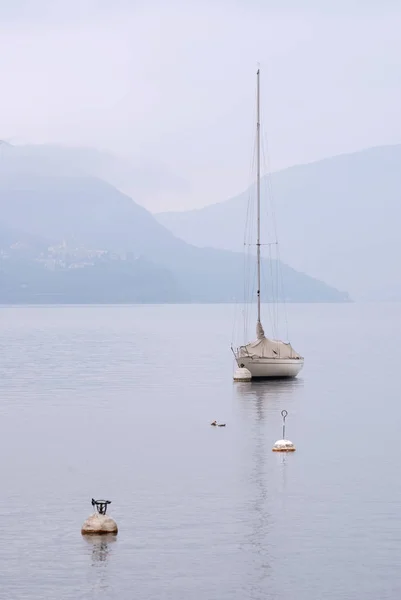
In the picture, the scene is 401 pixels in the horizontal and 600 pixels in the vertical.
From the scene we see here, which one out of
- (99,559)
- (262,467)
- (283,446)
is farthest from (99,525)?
(283,446)

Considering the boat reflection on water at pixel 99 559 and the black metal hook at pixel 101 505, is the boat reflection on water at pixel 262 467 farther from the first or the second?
the black metal hook at pixel 101 505

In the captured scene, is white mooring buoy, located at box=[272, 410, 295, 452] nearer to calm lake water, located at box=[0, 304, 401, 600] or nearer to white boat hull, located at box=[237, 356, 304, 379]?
calm lake water, located at box=[0, 304, 401, 600]

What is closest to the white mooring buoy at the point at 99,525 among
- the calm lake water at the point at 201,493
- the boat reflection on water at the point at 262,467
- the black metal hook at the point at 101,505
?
the black metal hook at the point at 101,505

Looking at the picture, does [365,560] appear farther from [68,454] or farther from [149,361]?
→ [149,361]

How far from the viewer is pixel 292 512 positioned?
4541cm

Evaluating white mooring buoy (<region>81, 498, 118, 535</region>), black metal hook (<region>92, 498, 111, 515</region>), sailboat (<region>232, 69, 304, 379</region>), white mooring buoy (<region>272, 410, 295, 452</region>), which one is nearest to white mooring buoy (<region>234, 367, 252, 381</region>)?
sailboat (<region>232, 69, 304, 379</region>)

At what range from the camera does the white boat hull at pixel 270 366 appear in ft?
335

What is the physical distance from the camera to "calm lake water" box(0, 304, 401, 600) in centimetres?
3631

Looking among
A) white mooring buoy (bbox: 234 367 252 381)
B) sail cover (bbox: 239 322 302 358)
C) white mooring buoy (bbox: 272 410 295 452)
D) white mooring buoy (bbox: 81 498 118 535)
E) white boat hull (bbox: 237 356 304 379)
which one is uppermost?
sail cover (bbox: 239 322 302 358)

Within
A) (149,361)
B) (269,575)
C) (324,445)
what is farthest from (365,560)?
(149,361)

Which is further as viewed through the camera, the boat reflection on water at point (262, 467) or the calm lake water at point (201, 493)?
the boat reflection on water at point (262, 467)

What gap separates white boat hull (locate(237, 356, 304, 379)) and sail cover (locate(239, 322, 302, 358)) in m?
0.37

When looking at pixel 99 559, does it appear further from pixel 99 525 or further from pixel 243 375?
pixel 243 375

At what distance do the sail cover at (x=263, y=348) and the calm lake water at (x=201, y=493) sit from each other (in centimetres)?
299
